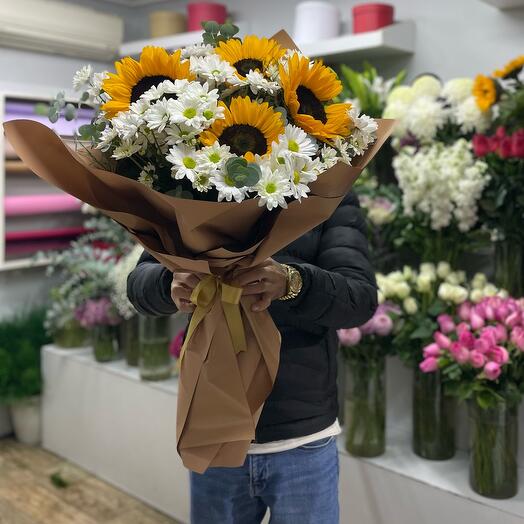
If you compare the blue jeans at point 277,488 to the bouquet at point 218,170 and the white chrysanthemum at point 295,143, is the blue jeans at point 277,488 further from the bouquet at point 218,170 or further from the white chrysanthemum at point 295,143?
the white chrysanthemum at point 295,143

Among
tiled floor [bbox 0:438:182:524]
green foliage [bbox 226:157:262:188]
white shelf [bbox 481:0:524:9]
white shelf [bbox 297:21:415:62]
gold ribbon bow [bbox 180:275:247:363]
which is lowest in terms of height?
tiled floor [bbox 0:438:182:524]

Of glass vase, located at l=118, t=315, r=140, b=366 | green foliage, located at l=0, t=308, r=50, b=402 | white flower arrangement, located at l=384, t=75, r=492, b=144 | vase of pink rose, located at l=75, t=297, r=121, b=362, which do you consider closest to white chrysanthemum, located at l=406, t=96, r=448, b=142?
white flower arrangement, located at l=384, t=75, r=492, b=144

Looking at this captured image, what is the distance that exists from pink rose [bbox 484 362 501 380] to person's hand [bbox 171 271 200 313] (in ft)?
2.86

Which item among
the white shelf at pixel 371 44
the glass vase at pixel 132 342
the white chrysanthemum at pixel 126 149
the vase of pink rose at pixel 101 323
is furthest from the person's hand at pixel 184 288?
the vase of pink rose at pixel 101 323

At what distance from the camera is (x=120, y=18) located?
331cm

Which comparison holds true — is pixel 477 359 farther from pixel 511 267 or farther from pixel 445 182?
pixel 445 182

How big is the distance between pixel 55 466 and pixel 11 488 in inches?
11.0

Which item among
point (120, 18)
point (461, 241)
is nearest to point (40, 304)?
point (120, 18)

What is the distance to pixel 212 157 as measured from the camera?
0.89 m

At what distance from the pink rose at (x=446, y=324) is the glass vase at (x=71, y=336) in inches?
75.0

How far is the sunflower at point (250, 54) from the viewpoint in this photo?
1.02 metres

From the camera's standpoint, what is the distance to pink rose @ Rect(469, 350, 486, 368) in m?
1.67

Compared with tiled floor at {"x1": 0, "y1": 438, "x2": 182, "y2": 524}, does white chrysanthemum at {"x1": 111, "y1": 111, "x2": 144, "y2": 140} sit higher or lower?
higher

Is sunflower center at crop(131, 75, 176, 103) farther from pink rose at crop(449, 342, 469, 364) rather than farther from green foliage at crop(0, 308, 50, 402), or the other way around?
green foliage at crop(0, 308, 50, 402)
